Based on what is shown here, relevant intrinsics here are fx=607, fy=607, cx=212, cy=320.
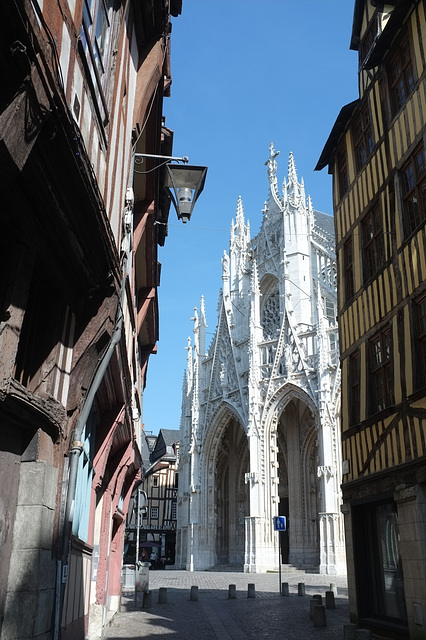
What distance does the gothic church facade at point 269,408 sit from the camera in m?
31.5

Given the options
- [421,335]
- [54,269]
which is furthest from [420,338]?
[54,269]

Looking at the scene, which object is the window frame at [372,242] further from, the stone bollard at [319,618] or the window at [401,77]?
the stone bollard at [319,618]

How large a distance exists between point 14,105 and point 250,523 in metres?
31.3

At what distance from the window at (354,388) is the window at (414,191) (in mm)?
2876

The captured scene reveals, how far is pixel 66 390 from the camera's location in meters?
4.88

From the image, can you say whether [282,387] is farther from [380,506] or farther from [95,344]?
[95,344]

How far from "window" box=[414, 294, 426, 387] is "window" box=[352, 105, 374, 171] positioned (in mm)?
4099

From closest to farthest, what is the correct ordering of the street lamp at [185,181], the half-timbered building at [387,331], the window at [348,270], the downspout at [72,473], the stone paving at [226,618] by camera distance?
the downspout at [72,473] < the street lamp at [185,181] < the half-timbered building at [387,331] < the stone paving at [226,618] < the window at [348,270]

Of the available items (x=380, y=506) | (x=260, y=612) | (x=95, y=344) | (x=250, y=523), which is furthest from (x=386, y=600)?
(x=250, y=523)

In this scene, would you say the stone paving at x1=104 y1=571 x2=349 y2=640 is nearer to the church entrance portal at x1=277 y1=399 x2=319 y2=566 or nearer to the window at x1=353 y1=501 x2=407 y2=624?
the window at x1=353 y1=501 x2=407 y2=624

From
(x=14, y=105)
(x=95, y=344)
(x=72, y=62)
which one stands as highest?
(x=72, y=62)

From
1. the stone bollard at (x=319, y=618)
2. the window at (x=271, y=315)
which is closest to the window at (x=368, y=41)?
the stone bollard at (x=319, y=618)

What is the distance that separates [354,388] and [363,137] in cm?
517

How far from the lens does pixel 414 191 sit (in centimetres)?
1003
